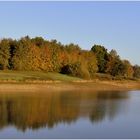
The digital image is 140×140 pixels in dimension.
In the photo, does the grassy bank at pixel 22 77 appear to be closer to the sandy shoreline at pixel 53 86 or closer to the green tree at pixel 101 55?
the sandy shoreline at pixel 53 86

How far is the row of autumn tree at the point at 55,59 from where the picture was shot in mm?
106438

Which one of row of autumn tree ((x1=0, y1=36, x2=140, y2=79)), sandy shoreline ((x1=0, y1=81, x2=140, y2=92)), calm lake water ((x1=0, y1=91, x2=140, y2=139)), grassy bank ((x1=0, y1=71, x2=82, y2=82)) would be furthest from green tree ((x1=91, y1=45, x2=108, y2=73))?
calm lake water ((x1=0, y1=91, x2=140, y2=139))

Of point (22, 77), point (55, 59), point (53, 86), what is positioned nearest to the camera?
point (53, 86)

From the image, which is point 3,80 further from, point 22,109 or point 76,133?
point 76,133

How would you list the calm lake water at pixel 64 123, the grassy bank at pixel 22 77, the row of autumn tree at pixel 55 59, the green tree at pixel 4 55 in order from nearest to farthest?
the calm lake water at pixel 64 123
the grassy bank at pixel 22 77
the green tree at pixel 4 55
the row of autumn tree at pixel 55 59

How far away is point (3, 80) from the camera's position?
7694 cm

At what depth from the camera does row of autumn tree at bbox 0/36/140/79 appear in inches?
4190

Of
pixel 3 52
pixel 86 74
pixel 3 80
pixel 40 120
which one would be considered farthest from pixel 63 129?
pixel 86 74

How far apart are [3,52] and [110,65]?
5362cm

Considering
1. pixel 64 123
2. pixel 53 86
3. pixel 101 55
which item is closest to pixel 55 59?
pixel 101 55

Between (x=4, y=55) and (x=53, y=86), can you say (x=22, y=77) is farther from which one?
(x=4, y=55)

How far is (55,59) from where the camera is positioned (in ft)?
392

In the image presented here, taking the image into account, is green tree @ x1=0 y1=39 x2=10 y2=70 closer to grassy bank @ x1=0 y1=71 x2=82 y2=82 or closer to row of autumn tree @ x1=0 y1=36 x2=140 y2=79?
row of autumn tree @ x1=0 y1=36 x2=140 y2=79

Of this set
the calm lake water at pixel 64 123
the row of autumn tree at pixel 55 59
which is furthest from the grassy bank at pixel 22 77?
the calm lake water at pixel 64 123
